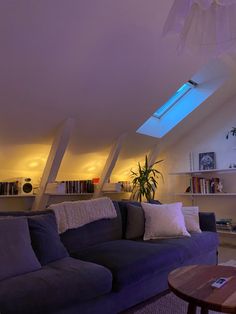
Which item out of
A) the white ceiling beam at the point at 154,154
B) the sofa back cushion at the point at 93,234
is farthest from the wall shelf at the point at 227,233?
the sofa back cushion at the point at 93,234

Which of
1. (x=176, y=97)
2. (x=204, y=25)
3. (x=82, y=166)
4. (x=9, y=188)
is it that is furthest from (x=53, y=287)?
(x=176, y=97)

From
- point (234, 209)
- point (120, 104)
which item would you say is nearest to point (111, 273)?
point (120, 104)

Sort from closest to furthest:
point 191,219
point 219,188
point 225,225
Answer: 1. point 191,219
2. point 225,225
3. point 219,188

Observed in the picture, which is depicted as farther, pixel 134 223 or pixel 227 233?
pixel 227 233

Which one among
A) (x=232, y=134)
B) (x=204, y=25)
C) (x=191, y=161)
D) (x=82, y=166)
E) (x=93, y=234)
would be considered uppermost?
(x=204, y=25)

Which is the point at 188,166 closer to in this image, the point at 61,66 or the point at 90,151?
the point at 90,151

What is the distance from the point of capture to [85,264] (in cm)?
201

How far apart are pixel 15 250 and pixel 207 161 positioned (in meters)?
3.78

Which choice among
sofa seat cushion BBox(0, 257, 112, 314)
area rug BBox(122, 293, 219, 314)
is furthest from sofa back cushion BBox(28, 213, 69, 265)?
area rug BBox(122, 293, 219, 314)

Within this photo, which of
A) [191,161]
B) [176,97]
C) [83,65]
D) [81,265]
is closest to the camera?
[81,265]

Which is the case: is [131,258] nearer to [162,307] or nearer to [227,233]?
[162,307]

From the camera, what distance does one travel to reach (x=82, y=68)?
3.02 metres

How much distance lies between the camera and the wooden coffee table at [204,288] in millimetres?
1444

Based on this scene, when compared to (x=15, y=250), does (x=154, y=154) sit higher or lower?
higher
